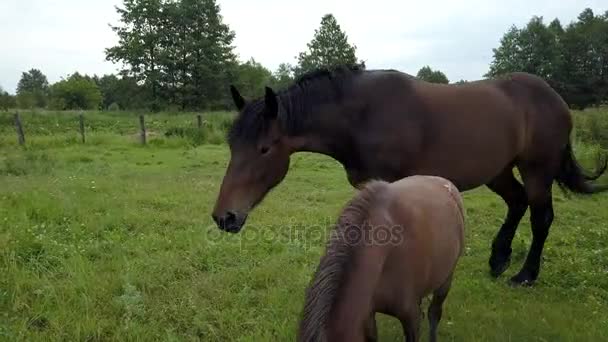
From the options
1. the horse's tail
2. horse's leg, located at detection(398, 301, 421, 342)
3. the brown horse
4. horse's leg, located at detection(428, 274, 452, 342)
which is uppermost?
the brown horse

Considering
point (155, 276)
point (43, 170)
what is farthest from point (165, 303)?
point (43, 170)

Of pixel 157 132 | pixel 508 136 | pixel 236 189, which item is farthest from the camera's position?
pixel 157 132

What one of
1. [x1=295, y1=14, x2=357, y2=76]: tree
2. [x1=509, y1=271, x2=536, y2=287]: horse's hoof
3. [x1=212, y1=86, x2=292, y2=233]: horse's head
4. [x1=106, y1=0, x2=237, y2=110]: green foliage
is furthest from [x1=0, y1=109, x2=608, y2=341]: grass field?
[x1=295, y1=14, x2=357, y2=76]: tree

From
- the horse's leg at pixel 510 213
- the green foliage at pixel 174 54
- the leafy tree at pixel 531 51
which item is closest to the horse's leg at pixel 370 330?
the horse's leg at pixel 510 213

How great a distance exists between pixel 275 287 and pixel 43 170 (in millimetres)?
7569

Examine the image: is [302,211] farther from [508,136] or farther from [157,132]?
[157,132]

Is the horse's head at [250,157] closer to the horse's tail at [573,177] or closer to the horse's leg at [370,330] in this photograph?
the horse's leg at [370,330]

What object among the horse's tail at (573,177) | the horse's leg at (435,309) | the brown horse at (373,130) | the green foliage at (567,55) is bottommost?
the horse's leg at (435,309)

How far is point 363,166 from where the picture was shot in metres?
3.42

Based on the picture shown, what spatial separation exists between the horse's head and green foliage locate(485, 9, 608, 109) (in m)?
46.0

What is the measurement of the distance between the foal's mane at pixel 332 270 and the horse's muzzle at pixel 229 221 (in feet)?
3.65

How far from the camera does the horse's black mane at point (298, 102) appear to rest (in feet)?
10.6

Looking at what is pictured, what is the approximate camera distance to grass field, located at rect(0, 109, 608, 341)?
3297 millimetres

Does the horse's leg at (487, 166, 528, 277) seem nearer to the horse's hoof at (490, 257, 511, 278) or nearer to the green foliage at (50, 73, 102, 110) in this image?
the horse's hoof at (490, 257, 511, 278)
